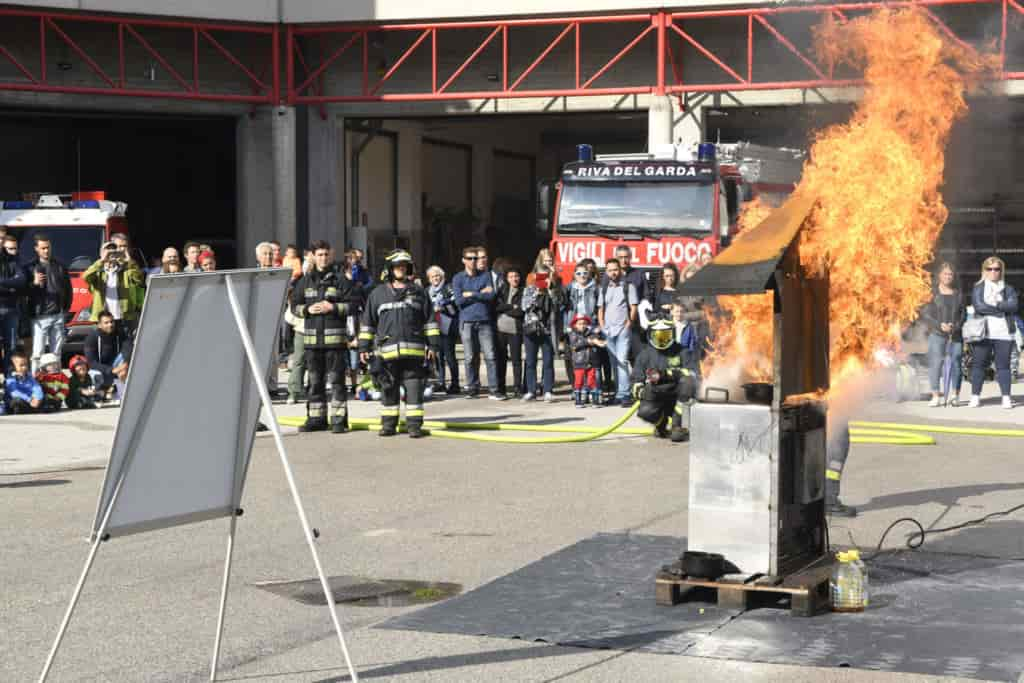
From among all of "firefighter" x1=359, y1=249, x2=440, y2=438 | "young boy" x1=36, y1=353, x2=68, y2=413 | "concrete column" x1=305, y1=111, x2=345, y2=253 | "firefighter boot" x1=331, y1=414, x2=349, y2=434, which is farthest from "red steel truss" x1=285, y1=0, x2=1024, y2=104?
"young boy" x1=36, y1=353, x2=68, y2=413

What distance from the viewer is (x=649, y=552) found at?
8.98m

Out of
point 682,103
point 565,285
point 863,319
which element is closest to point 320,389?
point 565,285

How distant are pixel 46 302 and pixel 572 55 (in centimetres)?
1402

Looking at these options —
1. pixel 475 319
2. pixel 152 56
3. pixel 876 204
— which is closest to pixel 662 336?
pixel 475 319

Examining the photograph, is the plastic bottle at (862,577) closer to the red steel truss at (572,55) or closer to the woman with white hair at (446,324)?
the woman with white hair at (446,324)

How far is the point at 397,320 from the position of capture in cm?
1476

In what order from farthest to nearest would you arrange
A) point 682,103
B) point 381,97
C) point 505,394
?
point 381,97 → point 682,103 → point 505,394

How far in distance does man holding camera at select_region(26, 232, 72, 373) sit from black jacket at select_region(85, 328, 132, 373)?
0.47 meters

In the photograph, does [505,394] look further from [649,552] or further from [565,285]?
[649,552]

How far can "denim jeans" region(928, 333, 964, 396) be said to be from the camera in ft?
59.8

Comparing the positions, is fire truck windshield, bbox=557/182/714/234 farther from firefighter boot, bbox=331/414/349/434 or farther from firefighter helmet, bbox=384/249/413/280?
firefighter boot, bbox=331/414/349/434

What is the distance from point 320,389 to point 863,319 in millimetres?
7304

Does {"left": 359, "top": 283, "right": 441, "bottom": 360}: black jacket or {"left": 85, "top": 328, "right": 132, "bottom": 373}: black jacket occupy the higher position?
{"left": 359, "top": 283, "right": 441, "bottom": 360}: black jacket

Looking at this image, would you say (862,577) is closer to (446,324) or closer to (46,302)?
(446,324)
